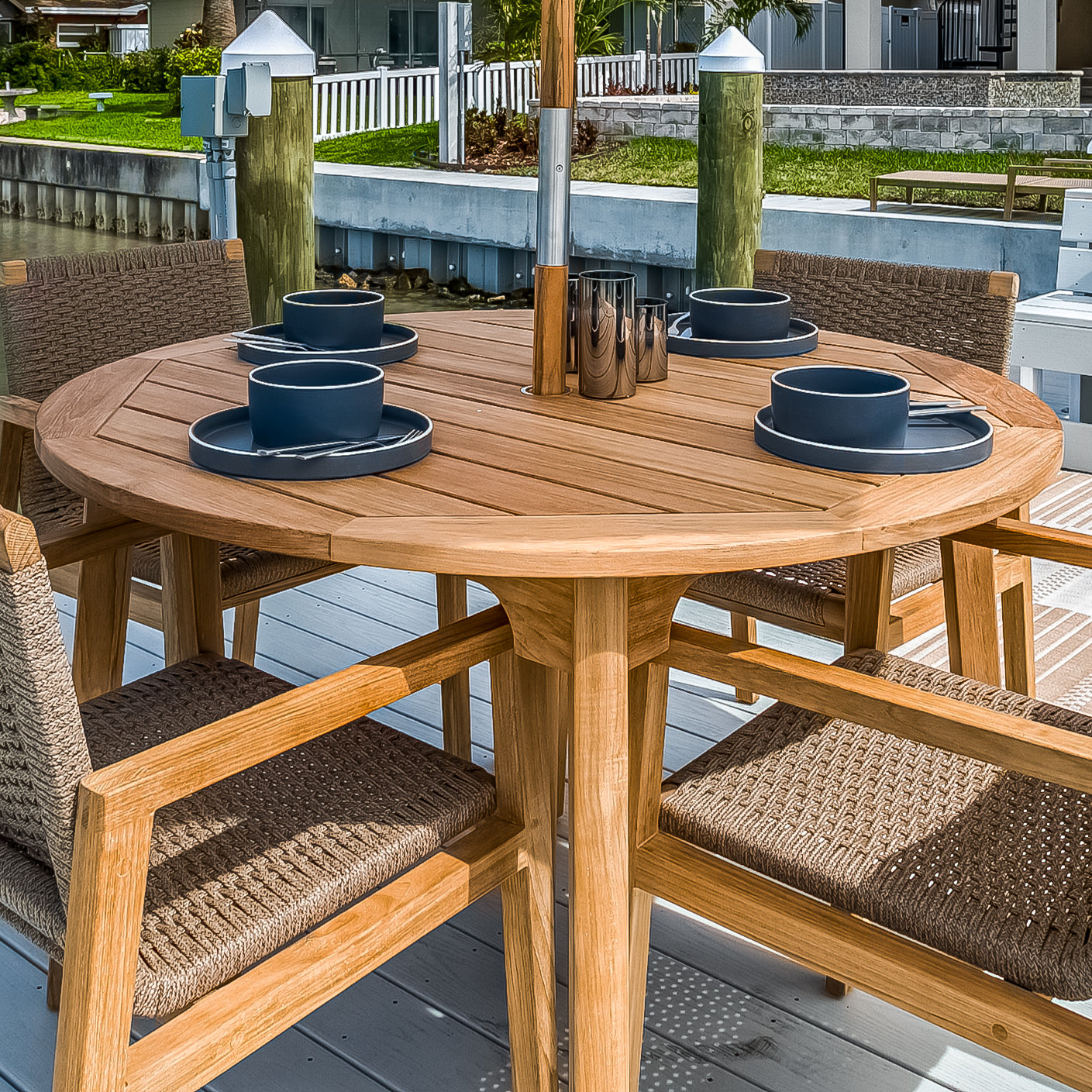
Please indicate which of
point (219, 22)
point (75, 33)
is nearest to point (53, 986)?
point (75, 33)

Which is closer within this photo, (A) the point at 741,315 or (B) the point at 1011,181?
(A) the point at 741,315

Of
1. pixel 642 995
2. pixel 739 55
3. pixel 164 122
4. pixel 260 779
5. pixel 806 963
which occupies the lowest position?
pixel 642 995

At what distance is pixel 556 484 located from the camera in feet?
3.95

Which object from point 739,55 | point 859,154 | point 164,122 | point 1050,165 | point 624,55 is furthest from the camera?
point 624,55

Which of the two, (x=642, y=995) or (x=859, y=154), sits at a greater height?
(x=859, y=154)

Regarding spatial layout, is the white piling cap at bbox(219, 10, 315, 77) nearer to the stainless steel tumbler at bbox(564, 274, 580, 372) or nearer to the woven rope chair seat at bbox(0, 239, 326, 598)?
the woven rope chair seat at bbox(0, 239, 326, 598)

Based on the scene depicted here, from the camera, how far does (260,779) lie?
1279 mm

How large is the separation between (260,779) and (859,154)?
9.25 metres

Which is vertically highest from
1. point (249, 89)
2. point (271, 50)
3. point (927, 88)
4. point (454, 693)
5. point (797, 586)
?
point (927, 88)

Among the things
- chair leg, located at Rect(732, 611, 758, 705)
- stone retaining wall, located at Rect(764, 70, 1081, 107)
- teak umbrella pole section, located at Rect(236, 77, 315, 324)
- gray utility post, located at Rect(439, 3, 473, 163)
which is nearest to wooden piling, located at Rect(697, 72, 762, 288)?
teak umbrella pole section, located at Rect(236, 77, 315, 324)

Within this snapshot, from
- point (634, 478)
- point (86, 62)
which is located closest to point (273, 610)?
point (86, 62)

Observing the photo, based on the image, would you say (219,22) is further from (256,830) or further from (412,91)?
(412,91)

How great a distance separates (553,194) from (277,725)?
2.40ft

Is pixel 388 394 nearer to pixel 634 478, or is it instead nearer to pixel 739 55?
pixel 634 478
